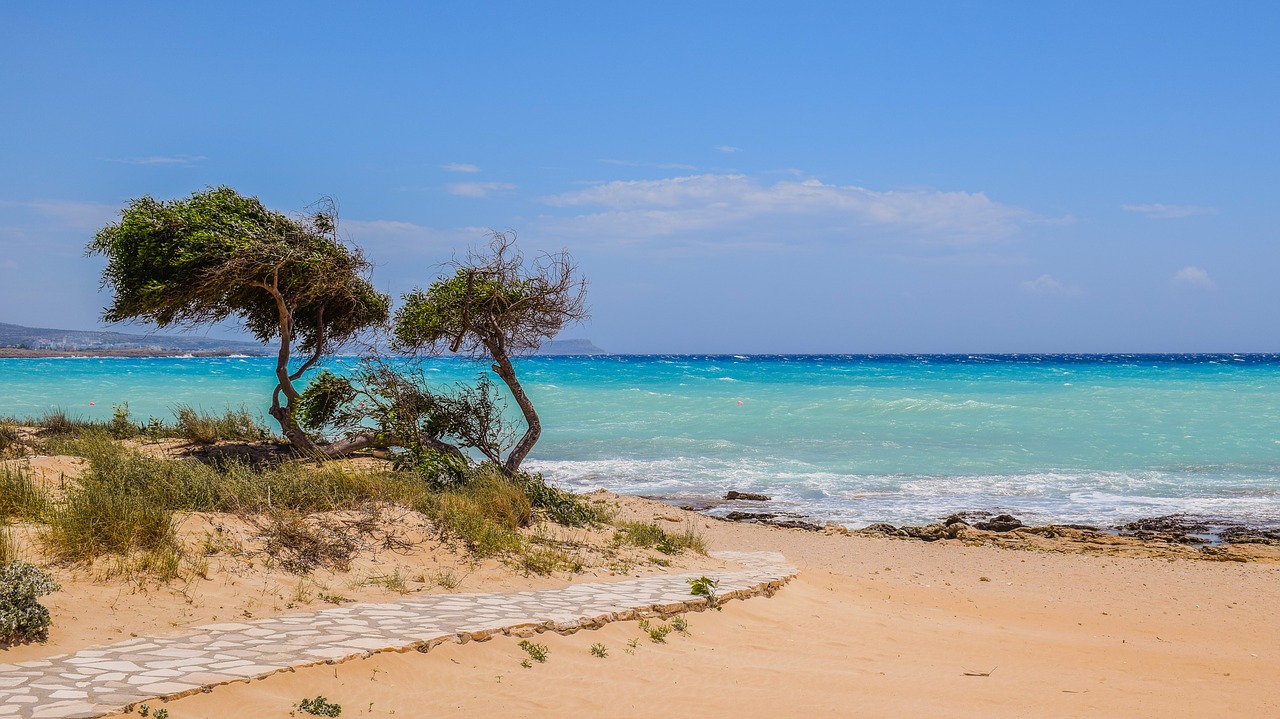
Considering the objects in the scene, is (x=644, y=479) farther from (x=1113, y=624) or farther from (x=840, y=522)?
(x=1113, y=624)

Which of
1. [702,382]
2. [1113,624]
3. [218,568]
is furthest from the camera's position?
[702,382]

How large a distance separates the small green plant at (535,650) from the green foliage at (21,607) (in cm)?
302

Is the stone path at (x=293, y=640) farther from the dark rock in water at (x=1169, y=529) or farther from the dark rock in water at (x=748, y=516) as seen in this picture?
the dark rock in water at (x=1169, y=529)

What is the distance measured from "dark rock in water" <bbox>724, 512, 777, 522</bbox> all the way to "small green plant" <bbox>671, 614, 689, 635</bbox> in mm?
8028

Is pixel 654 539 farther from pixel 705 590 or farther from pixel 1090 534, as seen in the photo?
pixel 1090 534

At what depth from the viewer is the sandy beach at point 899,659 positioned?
17.5 feet

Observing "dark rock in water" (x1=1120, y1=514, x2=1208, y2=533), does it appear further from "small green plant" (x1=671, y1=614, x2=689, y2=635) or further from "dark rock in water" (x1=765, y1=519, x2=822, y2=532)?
"small green plant" (x1=671, y1=614, x2=689, y2=635)

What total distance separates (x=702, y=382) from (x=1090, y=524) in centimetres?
4232

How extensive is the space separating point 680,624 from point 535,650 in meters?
1.55

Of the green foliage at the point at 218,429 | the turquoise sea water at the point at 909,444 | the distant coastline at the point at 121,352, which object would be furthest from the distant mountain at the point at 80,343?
the green foliage at the point at 218,429

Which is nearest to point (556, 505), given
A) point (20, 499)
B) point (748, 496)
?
point (20, 499)

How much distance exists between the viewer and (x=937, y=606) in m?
9.77

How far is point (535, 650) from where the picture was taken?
6.04 m

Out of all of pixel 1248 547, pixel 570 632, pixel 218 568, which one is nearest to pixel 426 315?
pixel 218 568
